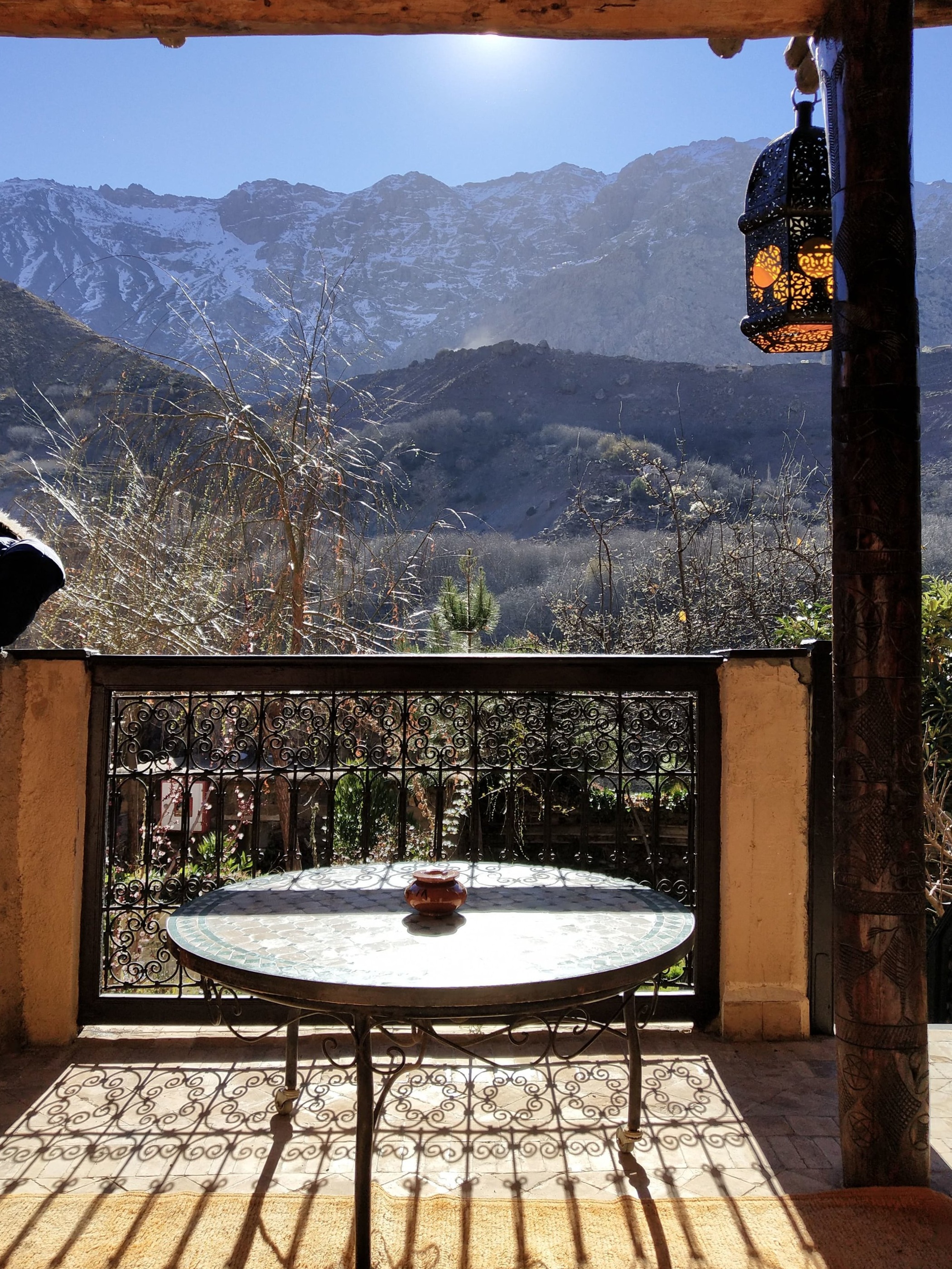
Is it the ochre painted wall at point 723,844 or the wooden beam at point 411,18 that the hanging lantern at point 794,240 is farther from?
the ochre painted wall at point 723,844

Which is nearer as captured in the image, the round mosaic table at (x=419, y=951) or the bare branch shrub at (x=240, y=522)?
the round mosaic table at (x=419, y=951)

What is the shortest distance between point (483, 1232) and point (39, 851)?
159cm

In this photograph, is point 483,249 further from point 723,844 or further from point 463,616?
point 723,844

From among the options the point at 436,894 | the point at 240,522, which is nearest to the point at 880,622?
the point at 436,894

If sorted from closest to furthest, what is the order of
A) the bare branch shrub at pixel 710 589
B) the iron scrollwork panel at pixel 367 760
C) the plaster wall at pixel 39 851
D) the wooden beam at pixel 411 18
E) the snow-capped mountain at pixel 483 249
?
the wooden beam at pixel 411 18 < the plaster wall at pixel 39 851 < the iron scrollwork panel at pixel 367 760 < the bare branch shrub at pixel 710 589 < the snow-capped mountain at pixel 483 249

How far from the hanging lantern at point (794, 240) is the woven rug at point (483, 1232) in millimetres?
1895

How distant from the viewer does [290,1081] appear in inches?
87.0

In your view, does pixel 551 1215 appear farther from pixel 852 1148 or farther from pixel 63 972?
pixel 63 972

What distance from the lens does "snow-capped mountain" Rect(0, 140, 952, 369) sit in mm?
43531

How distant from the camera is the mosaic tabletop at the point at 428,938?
4.70 feet

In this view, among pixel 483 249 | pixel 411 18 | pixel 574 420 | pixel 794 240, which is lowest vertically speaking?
pixel 794 240

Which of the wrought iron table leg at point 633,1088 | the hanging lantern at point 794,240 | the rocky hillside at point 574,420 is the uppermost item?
the rocky hillside at point 574,420

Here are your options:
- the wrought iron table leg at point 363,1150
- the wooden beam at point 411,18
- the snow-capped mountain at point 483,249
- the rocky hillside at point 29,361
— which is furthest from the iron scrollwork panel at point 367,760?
the snow-capped mountain at point 483,249

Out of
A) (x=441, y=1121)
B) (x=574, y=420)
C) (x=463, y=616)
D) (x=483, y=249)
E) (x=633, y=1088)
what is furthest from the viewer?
(x=483, y=249)
